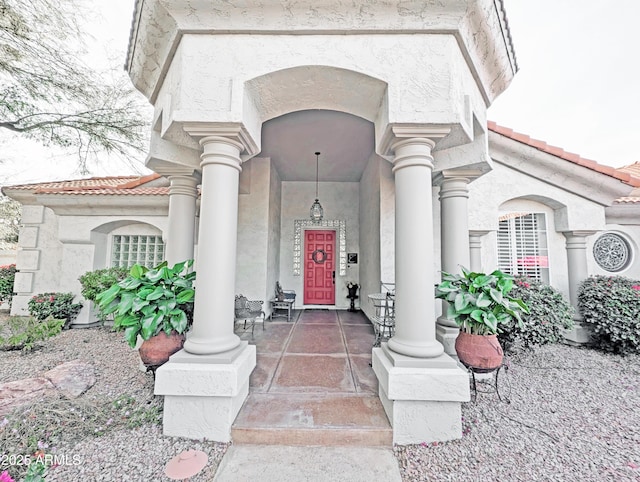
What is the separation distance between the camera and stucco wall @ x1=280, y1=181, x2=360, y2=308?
7125 mm

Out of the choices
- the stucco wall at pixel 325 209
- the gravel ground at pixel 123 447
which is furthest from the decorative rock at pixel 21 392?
the stucco wall at pixel 325 209

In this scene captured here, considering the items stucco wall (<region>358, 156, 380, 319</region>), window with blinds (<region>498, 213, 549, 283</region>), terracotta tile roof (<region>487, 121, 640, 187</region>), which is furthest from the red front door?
terracotta tile roof (<region>487, 121, 640, 187</region>)

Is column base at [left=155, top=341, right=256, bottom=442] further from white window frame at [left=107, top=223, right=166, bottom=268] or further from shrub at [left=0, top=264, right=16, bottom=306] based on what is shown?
shrub at [left=0, top=264, right=16, bottom=306]

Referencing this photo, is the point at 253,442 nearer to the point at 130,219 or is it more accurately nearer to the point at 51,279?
the point at 130,219

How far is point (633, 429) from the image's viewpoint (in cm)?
226

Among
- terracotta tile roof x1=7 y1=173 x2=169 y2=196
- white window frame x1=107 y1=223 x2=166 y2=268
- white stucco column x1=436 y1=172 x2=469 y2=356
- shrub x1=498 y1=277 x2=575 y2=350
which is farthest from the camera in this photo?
white window frame x1=107 y1=223 x2=166 y2=268

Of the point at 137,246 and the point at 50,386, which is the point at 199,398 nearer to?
the point at 50,386

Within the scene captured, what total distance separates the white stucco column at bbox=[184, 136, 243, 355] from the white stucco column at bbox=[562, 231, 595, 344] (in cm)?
580

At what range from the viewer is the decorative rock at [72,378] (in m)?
2.72

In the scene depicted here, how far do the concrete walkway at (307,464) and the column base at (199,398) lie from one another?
0.24 meters

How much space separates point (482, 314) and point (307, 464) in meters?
1.84

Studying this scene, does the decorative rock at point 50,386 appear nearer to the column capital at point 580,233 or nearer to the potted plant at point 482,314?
the potted plant at point 482,314

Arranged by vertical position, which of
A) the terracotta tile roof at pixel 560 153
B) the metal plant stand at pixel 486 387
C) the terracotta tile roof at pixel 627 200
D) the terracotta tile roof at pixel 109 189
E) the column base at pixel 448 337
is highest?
the terracotta tile roof at pixel 560 153

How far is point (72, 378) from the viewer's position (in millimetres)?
2877
